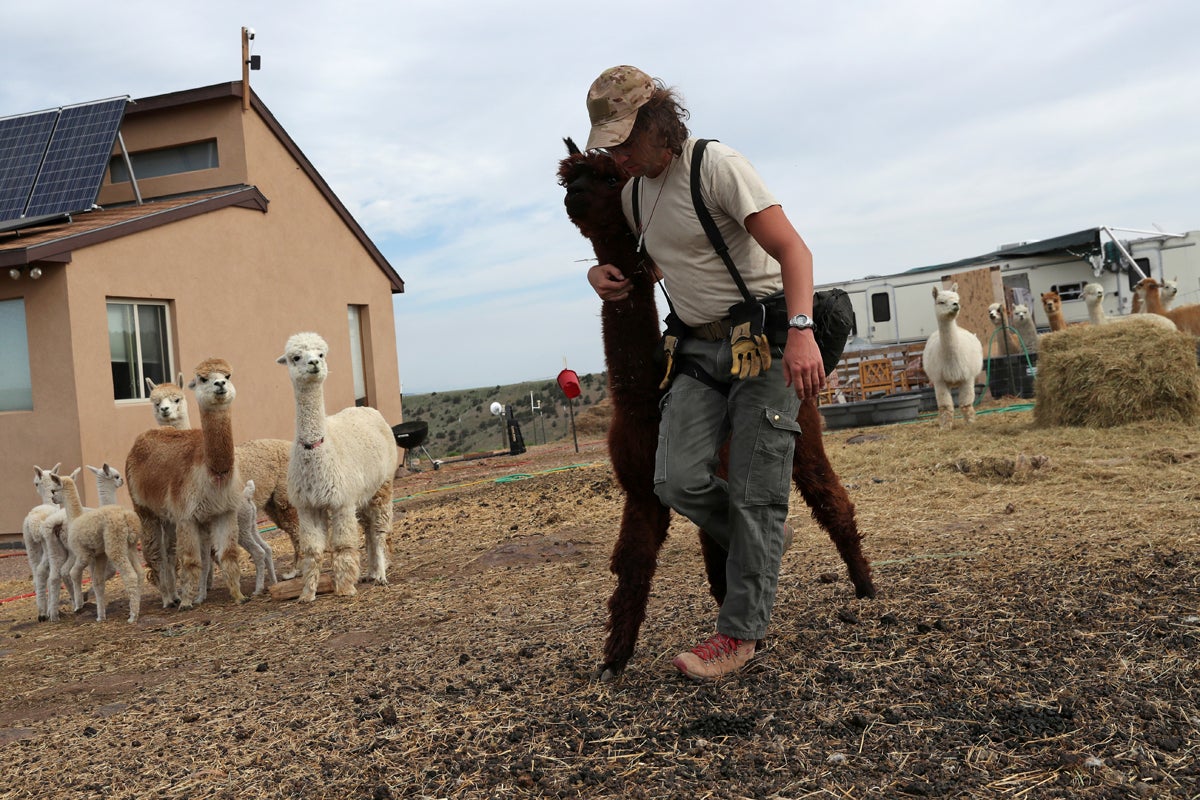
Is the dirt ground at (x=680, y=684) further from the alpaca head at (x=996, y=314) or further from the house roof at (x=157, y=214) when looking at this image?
the alpaca head at (x=996, y=314)

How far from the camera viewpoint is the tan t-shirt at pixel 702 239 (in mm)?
3195

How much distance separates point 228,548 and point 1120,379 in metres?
9.65

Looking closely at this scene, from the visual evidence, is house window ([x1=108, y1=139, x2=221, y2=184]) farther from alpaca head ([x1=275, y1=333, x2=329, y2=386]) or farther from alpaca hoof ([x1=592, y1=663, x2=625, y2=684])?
alpaca hoof ([x1=592, y1=663, x2=625, y2=684])

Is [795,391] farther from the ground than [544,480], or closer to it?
farther from the ground

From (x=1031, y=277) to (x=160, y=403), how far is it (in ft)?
66.8

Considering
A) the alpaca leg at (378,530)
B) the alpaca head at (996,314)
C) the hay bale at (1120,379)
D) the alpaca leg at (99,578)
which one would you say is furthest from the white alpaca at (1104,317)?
the alpaca leg at (99,578)

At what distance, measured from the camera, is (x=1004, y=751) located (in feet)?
8.49

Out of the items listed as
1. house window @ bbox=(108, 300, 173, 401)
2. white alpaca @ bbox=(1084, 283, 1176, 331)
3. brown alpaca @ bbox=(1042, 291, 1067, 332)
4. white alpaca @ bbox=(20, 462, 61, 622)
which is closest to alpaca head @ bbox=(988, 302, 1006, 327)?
brown alpaca @ bbox=(1042, 291, 1067, 332)

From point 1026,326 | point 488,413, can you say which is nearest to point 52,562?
point 1026,326

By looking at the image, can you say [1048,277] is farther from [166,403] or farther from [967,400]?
[166,403]

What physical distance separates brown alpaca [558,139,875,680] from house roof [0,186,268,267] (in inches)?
379

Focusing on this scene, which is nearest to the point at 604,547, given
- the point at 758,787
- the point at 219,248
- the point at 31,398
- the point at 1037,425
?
the point at 758,787

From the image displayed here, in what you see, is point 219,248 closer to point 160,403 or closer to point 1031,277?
point 160,403

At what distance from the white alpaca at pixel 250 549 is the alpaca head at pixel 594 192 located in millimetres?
4546
